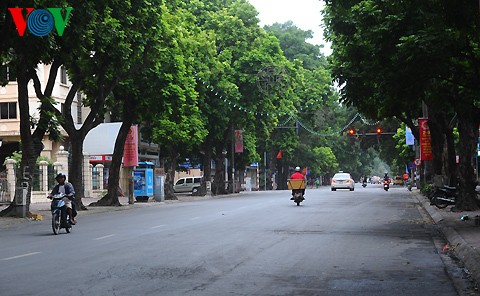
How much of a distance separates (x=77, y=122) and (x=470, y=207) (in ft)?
115

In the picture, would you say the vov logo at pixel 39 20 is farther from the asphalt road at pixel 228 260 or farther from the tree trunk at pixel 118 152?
the tree trunk at pixel 118 152

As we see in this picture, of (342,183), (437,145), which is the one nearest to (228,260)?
(437,145)

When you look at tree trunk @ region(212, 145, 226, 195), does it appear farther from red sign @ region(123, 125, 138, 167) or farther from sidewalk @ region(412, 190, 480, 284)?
sidewalk @ region(412, 190, 480, 284)

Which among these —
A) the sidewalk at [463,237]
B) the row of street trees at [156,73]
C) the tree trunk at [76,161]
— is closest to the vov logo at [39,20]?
the row of street trees at [156,73]

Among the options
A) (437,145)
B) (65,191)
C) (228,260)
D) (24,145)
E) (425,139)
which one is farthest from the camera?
(425,139)

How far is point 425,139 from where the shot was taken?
120 ft

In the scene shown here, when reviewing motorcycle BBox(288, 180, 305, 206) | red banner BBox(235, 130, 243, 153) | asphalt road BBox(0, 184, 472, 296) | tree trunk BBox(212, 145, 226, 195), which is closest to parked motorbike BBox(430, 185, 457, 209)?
motorcycle BBox(288, 180, 305, 206)

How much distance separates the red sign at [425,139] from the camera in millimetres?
36000

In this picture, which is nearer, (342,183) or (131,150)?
(131,150)

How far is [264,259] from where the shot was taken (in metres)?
11.7

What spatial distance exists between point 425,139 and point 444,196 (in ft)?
34.2

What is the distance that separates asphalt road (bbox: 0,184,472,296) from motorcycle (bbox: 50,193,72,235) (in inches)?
16.0

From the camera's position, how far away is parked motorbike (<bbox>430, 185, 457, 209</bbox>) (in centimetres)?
2609

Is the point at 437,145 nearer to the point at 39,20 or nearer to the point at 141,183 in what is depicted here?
the point at 141,183
